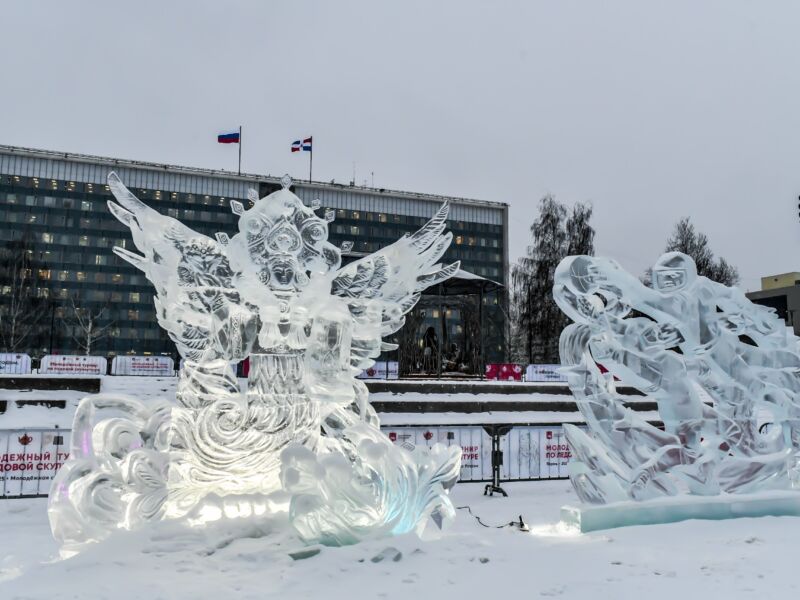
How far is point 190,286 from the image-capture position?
611 centimetres

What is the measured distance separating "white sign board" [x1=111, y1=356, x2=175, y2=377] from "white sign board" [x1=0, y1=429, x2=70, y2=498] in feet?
47.6

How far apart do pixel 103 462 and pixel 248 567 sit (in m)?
1.56

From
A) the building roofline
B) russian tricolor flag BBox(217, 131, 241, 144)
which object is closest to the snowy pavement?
russian tricolor flag BBox(217, 131, 241, 144)

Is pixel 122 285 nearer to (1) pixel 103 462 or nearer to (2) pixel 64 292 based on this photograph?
(2) pixel 64 292

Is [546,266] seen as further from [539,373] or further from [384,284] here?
[384,284]

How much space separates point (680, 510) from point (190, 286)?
5.23 meters

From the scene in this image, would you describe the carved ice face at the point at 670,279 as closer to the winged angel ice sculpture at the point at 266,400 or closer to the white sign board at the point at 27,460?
the winged angel ice sculpture at the point at 266,400

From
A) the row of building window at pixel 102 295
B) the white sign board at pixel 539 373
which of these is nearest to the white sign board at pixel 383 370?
the white sign board at pixel 539 373

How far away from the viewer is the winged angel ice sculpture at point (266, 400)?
17.9 ft

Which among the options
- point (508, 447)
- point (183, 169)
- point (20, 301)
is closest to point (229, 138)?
point (20, 301)

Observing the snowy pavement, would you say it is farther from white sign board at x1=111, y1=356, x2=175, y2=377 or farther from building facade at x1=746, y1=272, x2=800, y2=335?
building facade at x1=746, y1=272, x2=800, y2=335

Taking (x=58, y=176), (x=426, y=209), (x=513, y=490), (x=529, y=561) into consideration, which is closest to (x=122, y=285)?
(x=58, y=176)

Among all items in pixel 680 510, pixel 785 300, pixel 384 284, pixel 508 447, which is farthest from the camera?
pixel 785 300

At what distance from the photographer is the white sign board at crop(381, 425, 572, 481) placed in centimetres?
990
